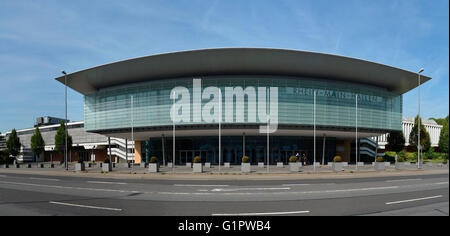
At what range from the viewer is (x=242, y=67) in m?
33.2

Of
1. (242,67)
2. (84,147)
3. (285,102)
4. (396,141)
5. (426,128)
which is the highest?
(242,67)

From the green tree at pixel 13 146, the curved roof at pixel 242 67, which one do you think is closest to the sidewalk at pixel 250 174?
the curved roof at pixel 242 67

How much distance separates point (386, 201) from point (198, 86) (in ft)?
88.5

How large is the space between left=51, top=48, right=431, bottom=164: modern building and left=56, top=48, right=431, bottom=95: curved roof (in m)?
0.14

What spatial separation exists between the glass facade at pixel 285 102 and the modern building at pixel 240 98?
0.46 feet

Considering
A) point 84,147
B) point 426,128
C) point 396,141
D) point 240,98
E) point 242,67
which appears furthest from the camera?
point 426,128

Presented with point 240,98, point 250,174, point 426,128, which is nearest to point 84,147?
point 240,98

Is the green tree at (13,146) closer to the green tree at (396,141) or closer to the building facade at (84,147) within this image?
the building facade at (84,147)

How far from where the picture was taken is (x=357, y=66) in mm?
33875

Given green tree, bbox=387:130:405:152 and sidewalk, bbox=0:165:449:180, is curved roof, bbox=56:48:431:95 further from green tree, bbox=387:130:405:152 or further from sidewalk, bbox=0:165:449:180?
green tree, bbox=387:130:405:152

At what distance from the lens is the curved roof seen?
31.2 metres

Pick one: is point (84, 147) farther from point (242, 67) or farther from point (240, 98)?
point (242, 67)

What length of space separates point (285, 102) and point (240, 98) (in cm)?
638
